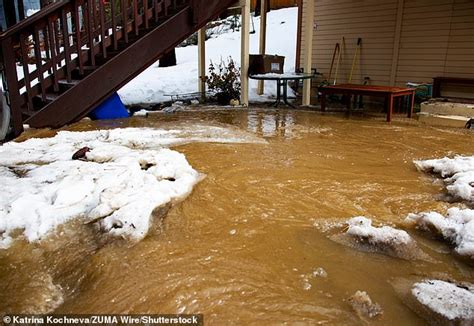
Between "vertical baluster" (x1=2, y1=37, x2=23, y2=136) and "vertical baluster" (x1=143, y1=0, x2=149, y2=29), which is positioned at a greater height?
"vertical baluster" (x1=143, y1=0, x2=149, y2=29)

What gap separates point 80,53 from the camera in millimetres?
5801

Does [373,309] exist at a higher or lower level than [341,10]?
lower

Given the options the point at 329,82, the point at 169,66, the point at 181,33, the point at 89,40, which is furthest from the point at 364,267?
the point at 169,66

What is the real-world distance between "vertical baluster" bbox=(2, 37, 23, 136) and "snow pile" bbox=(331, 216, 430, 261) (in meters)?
→ 4.63

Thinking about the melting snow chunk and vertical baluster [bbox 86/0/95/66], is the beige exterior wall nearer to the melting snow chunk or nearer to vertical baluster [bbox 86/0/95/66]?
vertical baluster [bbox 86/0/95/66]

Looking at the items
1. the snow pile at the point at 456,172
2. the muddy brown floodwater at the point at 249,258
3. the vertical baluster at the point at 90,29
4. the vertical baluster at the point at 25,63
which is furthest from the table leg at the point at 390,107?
the vertical baluster at the point at 25,63

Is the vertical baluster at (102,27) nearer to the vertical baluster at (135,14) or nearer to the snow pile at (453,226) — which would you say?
the vertical baluster at (135,14)

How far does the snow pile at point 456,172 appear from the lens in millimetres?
3135

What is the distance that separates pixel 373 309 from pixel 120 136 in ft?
13.6

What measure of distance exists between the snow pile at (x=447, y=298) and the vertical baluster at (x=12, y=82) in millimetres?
5193

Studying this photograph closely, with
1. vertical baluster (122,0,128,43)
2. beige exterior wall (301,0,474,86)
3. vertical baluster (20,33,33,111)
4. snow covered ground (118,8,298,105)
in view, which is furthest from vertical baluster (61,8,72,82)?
beige exterior wall (301,0,474,86)

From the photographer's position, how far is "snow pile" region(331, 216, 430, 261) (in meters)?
2.31

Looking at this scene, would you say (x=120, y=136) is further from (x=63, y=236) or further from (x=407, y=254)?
(x=407, y=254)

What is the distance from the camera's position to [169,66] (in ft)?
44.7
